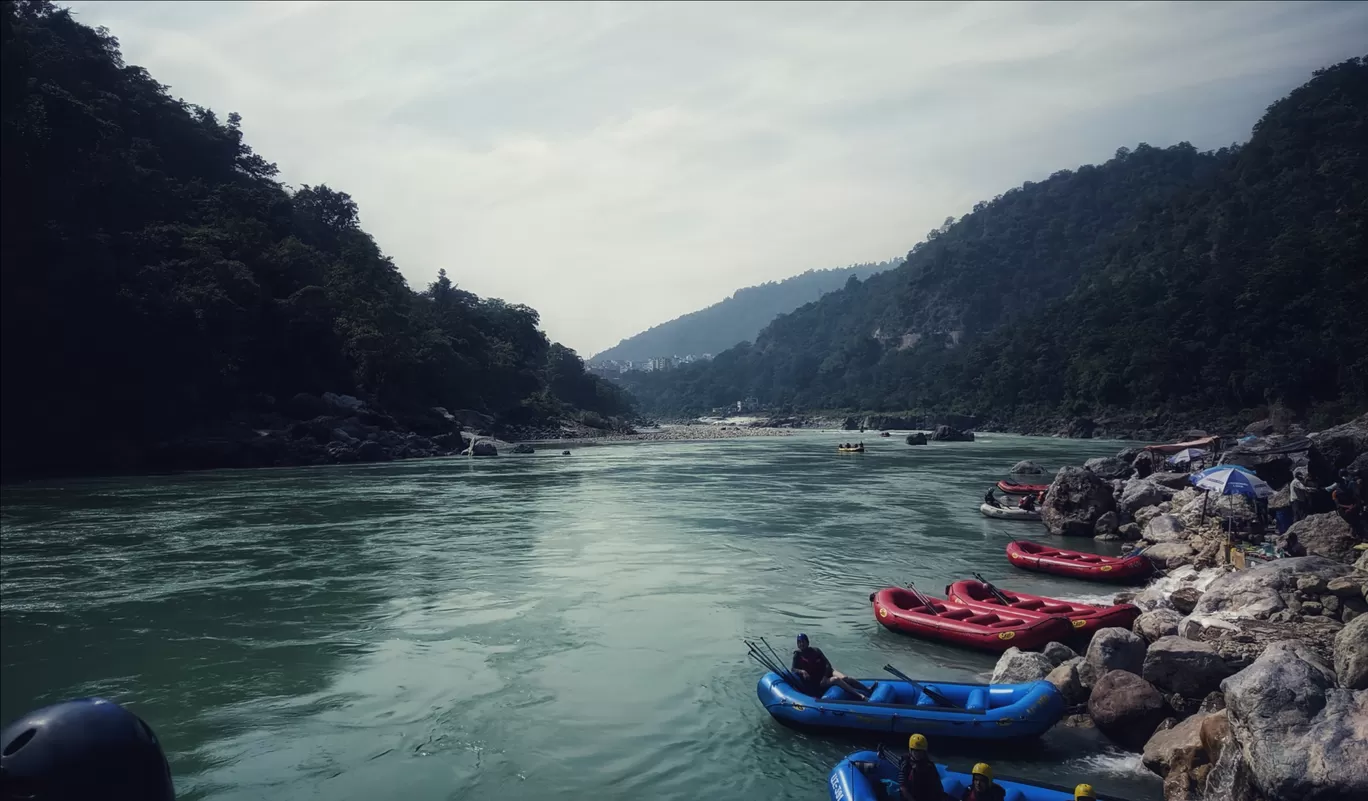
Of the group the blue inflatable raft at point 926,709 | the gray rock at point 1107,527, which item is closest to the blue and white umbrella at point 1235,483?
the gray rock at point 1107,527

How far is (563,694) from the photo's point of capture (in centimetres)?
1051

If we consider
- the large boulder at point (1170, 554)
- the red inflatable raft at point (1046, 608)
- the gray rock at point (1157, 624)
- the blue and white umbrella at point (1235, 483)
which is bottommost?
the large boulder at point (1170, 554)

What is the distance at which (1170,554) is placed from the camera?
16.4m

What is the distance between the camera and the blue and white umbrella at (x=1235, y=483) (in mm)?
15672

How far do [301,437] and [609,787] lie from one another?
44.5 meters

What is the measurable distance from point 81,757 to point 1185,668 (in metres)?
9.44

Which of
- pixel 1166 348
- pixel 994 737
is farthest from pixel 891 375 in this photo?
pixel 994 737

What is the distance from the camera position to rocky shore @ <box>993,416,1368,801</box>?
5.99 meters

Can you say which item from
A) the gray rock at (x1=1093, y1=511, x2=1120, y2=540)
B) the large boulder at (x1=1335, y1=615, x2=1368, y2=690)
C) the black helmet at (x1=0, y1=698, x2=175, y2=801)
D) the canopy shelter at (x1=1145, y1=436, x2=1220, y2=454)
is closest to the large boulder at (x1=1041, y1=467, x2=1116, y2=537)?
the gray rock at (x1=1093, y1=511, x2=1120, y2=540)

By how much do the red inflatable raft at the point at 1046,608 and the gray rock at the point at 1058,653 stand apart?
101 centimetres

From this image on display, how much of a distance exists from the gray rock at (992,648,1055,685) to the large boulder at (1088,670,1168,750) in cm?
94

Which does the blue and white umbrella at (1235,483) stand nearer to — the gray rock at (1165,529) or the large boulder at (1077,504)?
the gray rock at (1165,529)

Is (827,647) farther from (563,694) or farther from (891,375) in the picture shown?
(891,375)

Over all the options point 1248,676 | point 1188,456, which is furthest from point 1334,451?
point 1248,676
